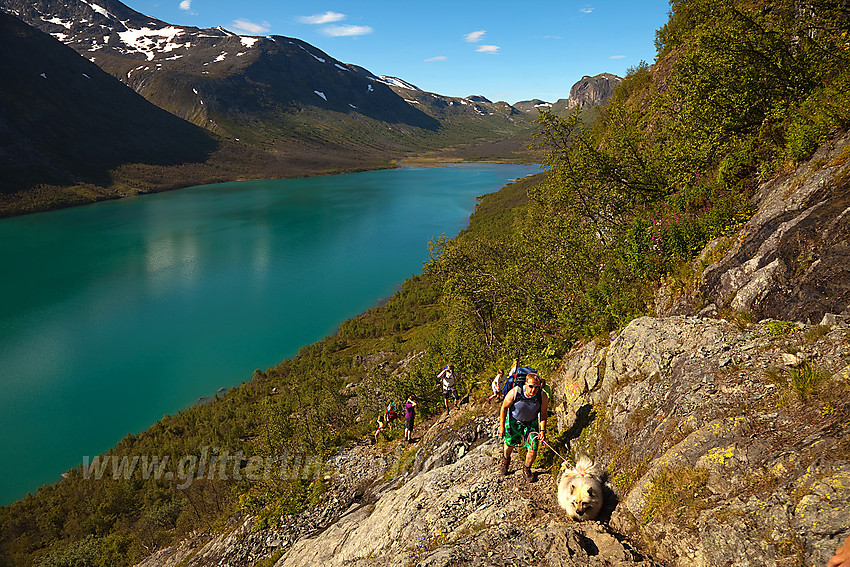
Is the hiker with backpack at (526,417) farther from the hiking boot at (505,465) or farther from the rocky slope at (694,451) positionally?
the rocky slope at (694,451)

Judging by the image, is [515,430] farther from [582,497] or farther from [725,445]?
[725,445]

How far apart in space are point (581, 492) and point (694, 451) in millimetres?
1670

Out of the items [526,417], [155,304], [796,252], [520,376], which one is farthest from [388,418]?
[155,304]

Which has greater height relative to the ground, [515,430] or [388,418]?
[515,430]

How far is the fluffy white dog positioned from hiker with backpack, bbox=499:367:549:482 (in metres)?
0.91

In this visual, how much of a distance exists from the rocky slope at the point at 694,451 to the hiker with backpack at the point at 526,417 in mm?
621

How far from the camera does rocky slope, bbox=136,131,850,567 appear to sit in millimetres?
4090

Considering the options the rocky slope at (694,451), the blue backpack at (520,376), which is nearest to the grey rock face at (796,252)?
the rocky slope at (694,451)

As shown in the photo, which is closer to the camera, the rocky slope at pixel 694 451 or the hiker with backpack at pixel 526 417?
the rocky slope at pixel 694 451

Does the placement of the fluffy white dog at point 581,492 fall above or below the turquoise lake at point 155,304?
above

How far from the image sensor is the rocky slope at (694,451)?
13.4 ft

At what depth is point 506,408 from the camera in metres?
7.56

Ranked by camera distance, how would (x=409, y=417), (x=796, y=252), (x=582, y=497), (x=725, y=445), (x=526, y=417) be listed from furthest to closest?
(x=409, y=417) → (x=526, y=417) → (x=796, y=252) → (x=582, y=497) → (x=725, y=445)

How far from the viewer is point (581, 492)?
5.86 metres
